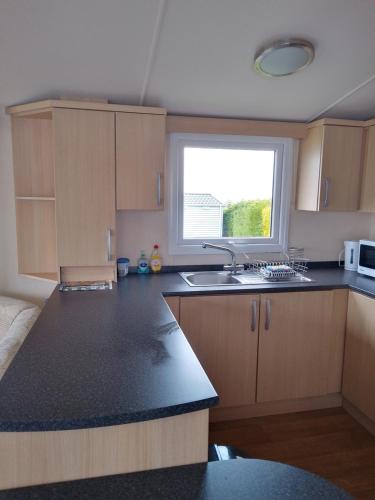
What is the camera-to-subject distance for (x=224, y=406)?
2367 millimetres

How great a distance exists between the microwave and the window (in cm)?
56

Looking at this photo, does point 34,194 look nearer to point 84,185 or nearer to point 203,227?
point 84,185

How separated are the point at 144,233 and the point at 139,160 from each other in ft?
1.95

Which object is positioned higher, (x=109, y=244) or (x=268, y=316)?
(x=109, y=244)

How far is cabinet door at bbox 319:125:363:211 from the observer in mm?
2561

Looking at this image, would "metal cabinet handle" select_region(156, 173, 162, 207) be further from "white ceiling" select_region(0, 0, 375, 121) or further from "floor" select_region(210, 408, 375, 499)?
"floor" select_region(210, 408, 375, 499)

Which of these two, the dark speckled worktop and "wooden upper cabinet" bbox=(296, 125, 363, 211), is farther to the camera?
"wooden upper cabinet" bbox=(296, 125, 363, 211)

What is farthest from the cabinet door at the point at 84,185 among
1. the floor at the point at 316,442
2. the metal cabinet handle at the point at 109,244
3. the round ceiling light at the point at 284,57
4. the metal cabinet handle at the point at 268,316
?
the floor at the point at 316,442

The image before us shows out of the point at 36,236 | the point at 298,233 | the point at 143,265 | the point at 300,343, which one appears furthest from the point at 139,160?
the point at 300,343

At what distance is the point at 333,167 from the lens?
102 inches

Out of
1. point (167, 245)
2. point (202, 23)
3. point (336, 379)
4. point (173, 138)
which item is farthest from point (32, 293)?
point (336, 379)

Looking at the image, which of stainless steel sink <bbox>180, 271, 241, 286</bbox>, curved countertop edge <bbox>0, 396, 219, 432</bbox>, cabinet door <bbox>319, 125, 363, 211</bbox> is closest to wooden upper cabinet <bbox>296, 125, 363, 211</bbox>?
cabinet door <bbox>319, 125, 363, 211</bbox>

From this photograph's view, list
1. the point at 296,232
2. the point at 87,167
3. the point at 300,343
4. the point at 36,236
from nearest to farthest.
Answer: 1. the point at 87,167
2. the point at 300,343
3. the point at 36,236
4. the point at 296,232

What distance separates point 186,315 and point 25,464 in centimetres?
139
